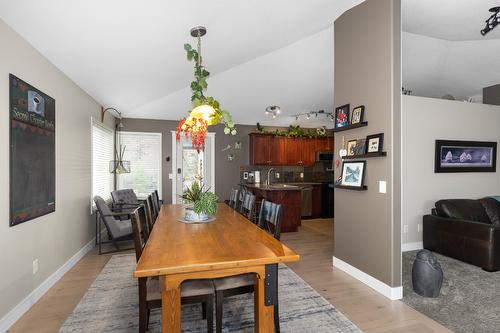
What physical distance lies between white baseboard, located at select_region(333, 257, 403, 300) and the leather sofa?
62.5 inches

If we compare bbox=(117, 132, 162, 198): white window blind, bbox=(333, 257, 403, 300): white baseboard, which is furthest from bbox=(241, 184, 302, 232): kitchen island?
bbox=(117, 132, 162, 198): white window blind

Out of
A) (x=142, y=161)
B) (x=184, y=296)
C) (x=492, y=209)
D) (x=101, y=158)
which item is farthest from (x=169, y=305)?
(x=142, y=161)

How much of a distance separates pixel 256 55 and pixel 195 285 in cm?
329

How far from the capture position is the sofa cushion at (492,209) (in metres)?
3.89

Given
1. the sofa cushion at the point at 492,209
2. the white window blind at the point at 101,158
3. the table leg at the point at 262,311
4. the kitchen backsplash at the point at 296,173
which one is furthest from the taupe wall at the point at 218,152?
the table leg at the point at 262,311

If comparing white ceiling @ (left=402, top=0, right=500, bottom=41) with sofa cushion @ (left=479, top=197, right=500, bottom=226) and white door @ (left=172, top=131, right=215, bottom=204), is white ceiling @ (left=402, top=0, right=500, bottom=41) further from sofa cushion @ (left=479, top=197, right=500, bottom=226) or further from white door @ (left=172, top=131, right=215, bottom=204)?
white door @ (left=172, top=131, right=215, bottom=204)

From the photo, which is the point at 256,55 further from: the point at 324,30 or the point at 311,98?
the point at 311,98

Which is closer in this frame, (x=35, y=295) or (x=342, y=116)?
(x=35, y=295)

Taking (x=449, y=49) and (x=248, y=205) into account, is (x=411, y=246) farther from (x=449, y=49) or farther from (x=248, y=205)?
(x=449, y=49)

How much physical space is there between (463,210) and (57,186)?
5.38 m

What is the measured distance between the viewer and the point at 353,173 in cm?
314

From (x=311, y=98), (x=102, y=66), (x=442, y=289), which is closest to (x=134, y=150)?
(x=102, y=66)

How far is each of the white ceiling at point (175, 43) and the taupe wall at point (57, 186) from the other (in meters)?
0.18

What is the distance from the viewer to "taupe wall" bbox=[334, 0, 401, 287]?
2.65 m
